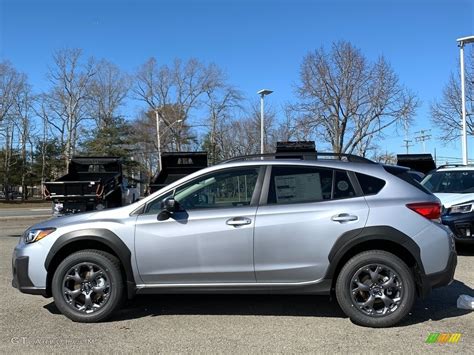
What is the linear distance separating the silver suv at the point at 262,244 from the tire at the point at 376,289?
0.03ft

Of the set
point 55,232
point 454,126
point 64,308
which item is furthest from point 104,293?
point 454,126

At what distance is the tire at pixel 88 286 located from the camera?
5.27 metres

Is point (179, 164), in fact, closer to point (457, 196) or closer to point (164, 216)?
point (457, 196)

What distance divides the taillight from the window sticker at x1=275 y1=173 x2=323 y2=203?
3.12 feet

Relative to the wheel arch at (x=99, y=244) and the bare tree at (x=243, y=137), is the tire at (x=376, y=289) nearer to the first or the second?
the wheel arch at (x=99, y=244)

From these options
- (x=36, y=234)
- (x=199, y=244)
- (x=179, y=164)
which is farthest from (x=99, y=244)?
(x=179, y=164)

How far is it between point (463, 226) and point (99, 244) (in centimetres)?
649

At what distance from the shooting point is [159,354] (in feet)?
14.4

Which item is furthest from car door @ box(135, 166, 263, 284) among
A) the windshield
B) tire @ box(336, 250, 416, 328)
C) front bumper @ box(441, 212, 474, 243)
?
the windshield

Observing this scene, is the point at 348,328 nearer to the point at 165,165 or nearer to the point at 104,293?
the point at 104,293

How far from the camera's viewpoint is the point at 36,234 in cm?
544

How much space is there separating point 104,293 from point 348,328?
2.56m

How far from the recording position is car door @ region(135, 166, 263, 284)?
5.17 metres

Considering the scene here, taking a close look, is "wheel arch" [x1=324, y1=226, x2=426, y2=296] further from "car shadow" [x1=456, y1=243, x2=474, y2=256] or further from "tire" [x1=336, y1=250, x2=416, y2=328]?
"car shadow" [x1=456, y1=243, x2=474, y2=256]
